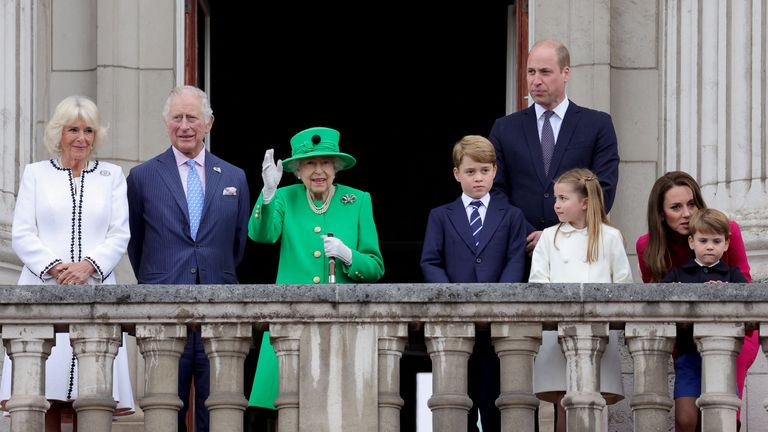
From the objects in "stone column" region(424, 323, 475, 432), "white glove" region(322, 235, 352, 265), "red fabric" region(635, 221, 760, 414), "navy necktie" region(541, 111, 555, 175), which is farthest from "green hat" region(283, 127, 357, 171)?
"red fabric" region(635, 221, 760, 414)

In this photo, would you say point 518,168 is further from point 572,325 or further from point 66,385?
point 66,385

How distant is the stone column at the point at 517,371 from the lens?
8.98 m

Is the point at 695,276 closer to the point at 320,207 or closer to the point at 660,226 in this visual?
the point at 660,226

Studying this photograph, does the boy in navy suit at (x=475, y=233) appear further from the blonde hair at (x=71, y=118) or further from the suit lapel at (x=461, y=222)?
the blonde hair at (x=71, y=118)

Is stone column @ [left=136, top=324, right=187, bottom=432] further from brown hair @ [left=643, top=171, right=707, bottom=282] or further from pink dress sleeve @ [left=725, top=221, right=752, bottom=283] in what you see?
pink dress sleeve @ [left=725, top=221, right=752, bottom=283]

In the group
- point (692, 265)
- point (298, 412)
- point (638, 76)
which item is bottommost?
point (298, 412)

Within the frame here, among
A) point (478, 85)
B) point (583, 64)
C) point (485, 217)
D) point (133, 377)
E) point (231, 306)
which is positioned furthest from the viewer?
point (478, 85)

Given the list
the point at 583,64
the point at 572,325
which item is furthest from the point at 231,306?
the point at 583,64

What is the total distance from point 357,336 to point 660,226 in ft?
5.23

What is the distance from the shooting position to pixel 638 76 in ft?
41.3

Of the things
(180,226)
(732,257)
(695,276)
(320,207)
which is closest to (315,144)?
(320,207)

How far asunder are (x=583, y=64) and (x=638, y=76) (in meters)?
0.35

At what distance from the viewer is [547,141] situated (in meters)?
10.4

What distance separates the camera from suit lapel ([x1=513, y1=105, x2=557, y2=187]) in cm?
1033
